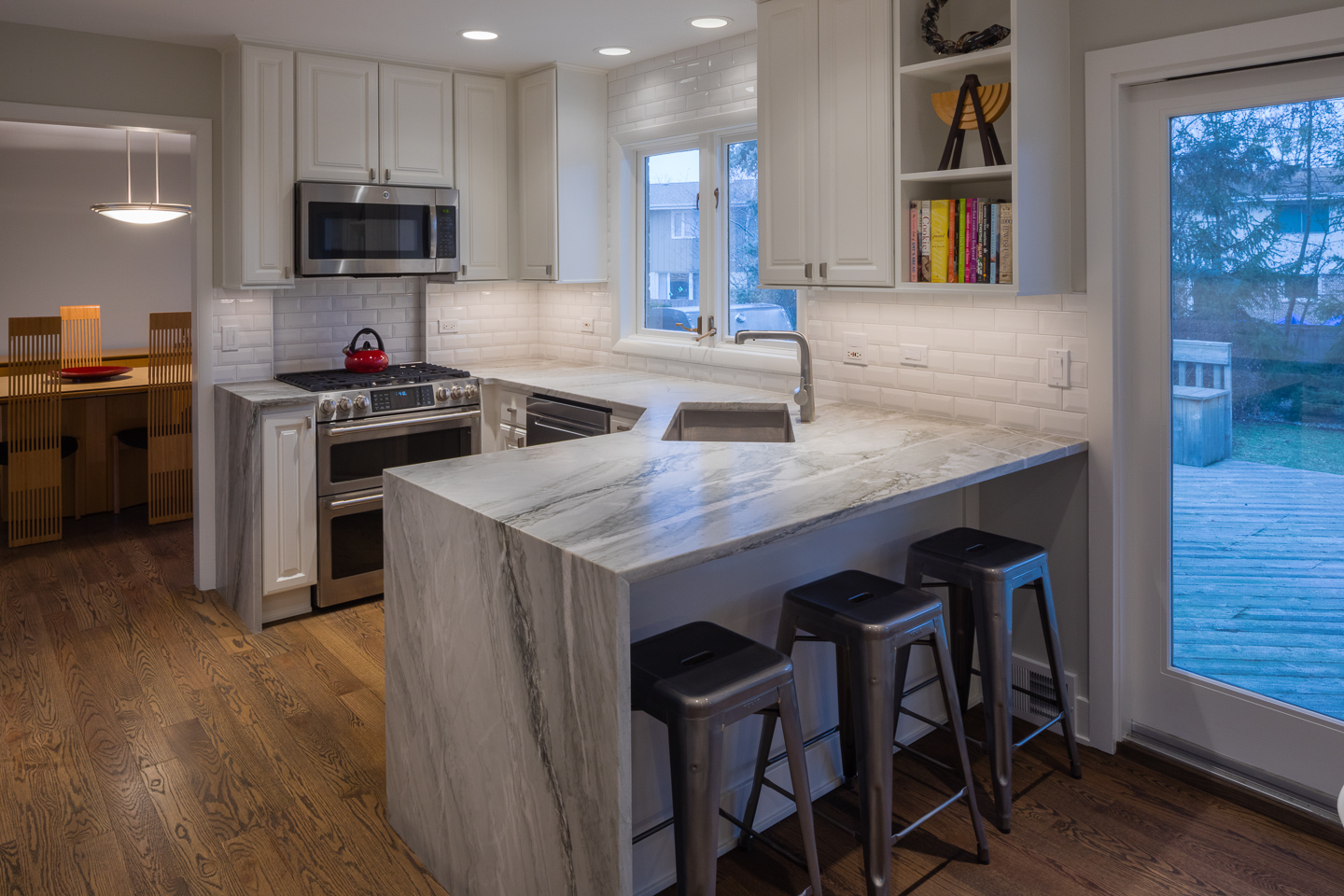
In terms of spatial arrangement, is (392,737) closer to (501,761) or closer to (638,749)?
(501,761)

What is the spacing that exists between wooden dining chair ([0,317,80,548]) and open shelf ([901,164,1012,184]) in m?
4.57

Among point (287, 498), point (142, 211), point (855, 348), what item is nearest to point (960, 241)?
point (855, 348)

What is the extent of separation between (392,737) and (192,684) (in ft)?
4.54

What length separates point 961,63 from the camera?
2686 millimetres

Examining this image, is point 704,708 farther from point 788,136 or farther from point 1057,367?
point 788,136

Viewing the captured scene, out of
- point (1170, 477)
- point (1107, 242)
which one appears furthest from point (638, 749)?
point (1107, 242)

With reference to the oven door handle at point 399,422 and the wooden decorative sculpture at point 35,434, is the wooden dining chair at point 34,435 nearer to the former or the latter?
the wooden decorative sculpture at point 35,434

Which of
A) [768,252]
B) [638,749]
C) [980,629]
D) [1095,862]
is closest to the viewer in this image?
[638,749]

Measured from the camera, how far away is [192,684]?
3361 millimetres

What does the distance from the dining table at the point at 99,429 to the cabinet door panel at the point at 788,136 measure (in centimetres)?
402

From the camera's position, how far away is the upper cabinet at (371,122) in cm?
406

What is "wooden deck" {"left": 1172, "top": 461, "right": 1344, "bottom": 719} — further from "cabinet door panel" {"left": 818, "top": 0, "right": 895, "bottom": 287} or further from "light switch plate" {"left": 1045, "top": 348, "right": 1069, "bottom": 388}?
"cabinet door panel" {"left": 818, "top": 0, "right": 895, "bottom": 287}

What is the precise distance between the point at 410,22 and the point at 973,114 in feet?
7.42

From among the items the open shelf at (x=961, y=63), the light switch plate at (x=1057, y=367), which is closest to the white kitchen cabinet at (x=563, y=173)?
the open shelf at (x=961, y=63)
